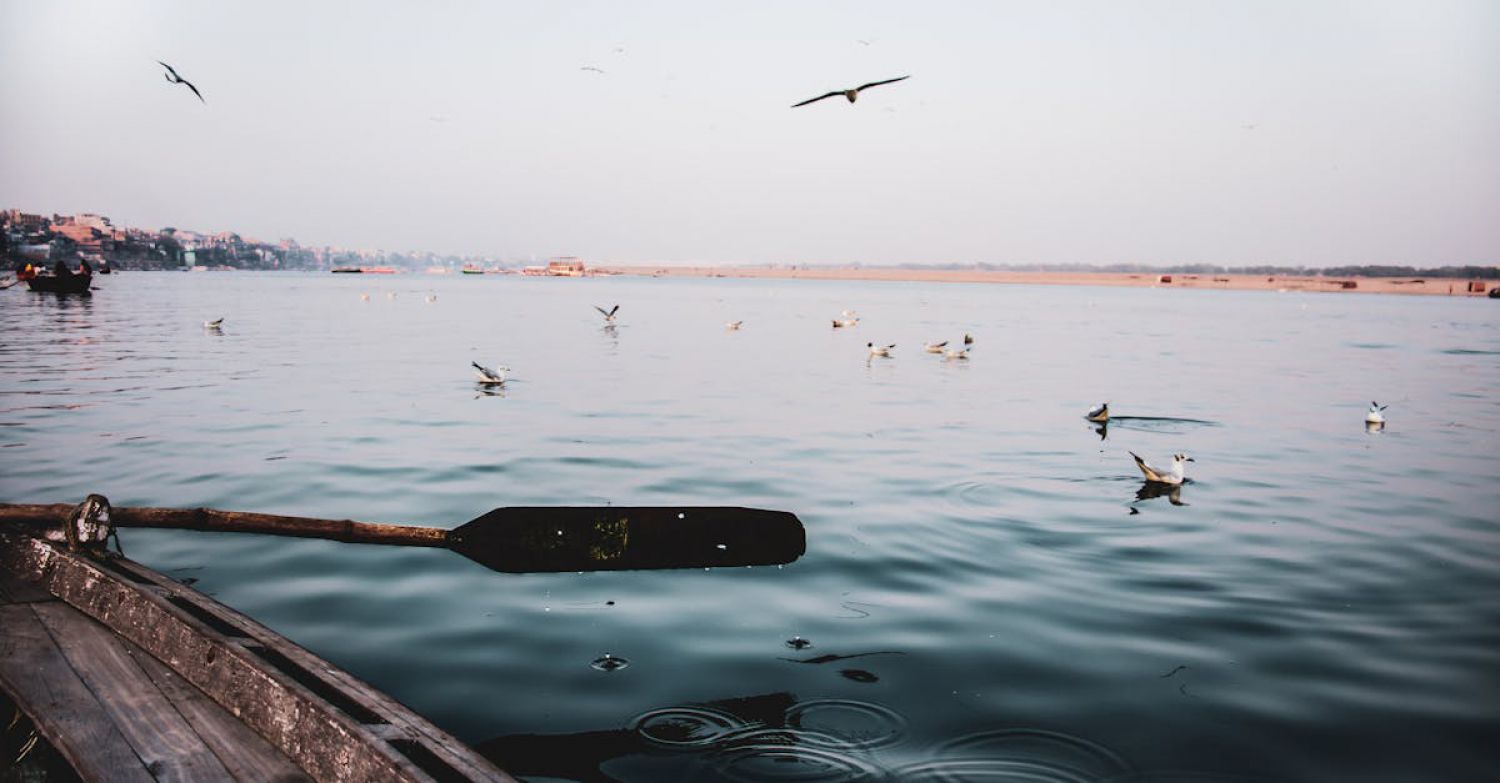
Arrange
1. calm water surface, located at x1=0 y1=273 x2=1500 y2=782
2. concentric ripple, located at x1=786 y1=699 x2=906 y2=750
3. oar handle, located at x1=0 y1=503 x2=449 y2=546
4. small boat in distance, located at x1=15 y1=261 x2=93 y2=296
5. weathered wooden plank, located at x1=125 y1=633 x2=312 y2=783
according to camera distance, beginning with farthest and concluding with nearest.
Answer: small boat in distance, located at x1=15 y1=261 x2=93 y2=296
oar handle, located at x1=0 y1=503 x2=449 y2=546
calm water surface, located at x1=0 y1=273 x2=1500 y2=782
concentric ripple, located at x1=786 y1=699 x2=906 y2=750
weathered wooden plank, located at x1=125 y1=633 x2=312 y2=783

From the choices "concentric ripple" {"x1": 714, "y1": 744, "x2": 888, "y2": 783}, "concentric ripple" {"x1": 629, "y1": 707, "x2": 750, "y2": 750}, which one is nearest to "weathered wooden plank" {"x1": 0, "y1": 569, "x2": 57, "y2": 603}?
"concentric ripple" {"x1": 629, "y1": 707, "x2": 750, "y2": 750}

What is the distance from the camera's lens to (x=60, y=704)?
5.17 metres

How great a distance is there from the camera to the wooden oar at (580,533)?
7305 mm

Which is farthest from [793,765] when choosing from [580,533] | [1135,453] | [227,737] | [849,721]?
[1135,453]

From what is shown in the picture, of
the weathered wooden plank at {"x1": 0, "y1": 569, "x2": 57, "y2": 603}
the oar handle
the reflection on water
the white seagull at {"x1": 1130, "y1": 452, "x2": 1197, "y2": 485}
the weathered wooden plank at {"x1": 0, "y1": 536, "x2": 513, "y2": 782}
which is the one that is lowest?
the reflection on water

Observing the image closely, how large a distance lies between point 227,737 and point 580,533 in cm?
304

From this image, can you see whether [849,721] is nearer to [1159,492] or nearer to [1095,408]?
[1159,492]

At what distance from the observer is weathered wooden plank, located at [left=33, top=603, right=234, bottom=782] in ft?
14.9

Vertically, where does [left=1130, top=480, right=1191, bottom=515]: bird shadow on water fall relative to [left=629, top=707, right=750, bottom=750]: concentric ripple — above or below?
below

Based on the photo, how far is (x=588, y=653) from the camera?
7.96 m

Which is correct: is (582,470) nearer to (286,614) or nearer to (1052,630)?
(286,614)

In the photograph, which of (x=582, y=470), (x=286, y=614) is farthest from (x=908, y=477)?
(x=286, y=614)

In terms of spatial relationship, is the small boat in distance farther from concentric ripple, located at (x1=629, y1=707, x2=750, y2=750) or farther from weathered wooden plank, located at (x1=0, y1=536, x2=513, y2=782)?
concentric ripple, located at (x1=629, y1=707, x2=750, y2=750)

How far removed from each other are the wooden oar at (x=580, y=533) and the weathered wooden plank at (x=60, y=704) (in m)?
1.31
